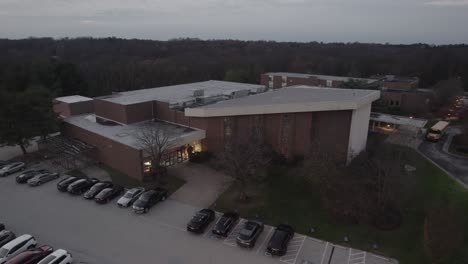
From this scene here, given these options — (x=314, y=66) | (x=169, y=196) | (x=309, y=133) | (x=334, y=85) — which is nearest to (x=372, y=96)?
(x=309, y=133)

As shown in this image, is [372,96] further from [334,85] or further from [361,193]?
[334,85]

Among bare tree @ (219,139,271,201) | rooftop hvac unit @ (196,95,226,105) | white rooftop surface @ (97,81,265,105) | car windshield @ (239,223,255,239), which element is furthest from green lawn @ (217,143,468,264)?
white rooftop surface @ (97,81,265,105)

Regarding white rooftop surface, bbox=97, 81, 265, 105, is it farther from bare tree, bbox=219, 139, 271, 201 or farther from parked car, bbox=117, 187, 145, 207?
bare tree, bbox=219, 139, 271, 201

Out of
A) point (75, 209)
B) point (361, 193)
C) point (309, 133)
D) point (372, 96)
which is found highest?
point (372, 96)

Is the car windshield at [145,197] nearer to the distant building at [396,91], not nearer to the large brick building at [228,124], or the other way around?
the large brick building at [228,124]

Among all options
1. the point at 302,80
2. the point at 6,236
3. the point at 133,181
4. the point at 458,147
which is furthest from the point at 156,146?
the point at 302,80

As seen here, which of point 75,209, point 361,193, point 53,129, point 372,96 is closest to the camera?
point 361,193
